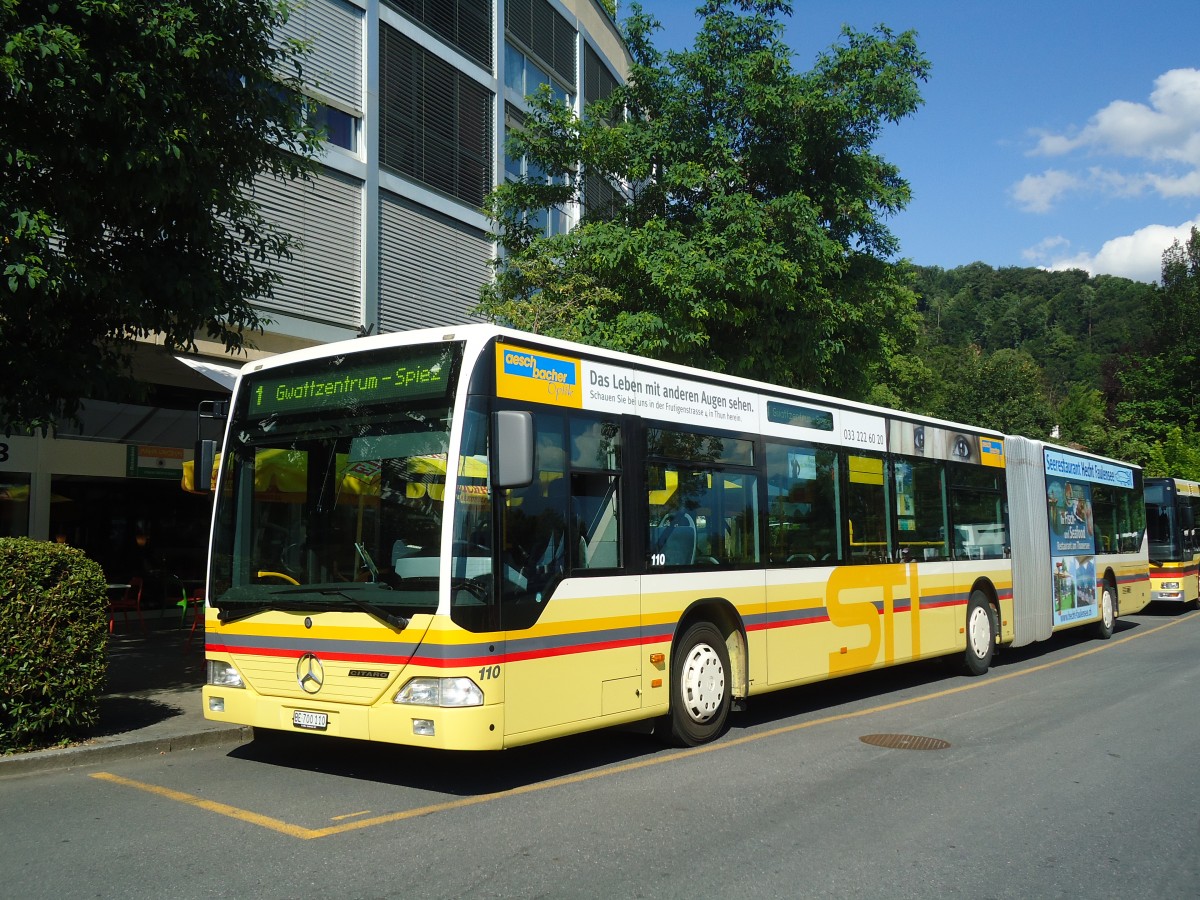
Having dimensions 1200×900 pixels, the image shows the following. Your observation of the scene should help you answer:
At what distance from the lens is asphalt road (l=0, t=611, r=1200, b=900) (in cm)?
513

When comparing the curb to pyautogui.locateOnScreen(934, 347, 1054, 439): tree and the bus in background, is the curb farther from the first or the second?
pyautogui.locateOnScreen(934, 347, 1054, 439): tree

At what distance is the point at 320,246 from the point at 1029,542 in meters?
12.3

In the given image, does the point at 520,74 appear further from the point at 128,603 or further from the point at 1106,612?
the point at 1106,612

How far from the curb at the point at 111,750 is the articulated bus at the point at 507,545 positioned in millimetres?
1006

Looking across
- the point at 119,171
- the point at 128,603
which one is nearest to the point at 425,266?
the point at 128,603

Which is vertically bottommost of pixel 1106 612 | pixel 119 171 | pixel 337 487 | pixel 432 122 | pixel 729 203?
pixel 1106 612

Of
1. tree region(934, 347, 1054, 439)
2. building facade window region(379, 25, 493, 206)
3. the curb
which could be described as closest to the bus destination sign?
the curb

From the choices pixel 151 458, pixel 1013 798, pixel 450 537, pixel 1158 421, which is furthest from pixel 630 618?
pixel 1158 421

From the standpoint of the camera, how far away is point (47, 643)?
7.88 m

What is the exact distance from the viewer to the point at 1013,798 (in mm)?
6906

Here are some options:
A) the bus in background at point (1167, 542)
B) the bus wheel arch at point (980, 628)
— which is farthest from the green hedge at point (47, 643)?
the bus in background at point (1167, 542)

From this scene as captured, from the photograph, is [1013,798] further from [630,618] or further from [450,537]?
[450,537]

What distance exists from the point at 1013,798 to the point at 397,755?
460 centimetres

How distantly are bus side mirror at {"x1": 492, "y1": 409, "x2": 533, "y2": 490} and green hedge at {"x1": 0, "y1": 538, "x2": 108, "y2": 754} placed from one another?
382 centimetres
